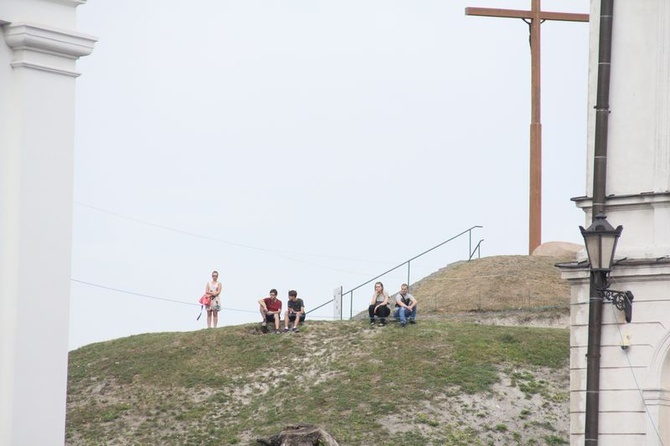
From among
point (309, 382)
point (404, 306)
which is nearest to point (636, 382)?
point (309, 382)

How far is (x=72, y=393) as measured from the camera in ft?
118

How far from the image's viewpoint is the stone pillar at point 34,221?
11898 millimetres

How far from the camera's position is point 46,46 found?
12.1m

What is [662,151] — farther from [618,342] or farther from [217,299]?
[217,299]

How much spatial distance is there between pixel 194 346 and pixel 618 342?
1743 cm

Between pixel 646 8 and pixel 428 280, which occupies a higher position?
pixel 646 8

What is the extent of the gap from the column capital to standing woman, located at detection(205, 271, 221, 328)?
80.3 ft

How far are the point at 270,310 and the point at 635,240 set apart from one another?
16.2m

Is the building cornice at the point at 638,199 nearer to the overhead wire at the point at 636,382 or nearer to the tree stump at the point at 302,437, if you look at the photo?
the overhead wire at the point at 636,382

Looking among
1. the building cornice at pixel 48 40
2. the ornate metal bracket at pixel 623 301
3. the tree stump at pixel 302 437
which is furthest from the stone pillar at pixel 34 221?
the tree stump at pixel 302 437

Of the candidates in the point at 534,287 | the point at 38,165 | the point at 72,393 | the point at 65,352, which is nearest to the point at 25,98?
the point at 38,165

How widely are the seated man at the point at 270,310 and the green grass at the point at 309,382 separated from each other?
1.13ft

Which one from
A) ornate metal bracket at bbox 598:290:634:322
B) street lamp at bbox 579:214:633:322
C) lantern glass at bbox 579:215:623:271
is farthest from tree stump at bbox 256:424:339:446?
lantern glass at bbox 579:215:623:271

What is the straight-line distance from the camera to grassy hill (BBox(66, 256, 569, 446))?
32625 mm
